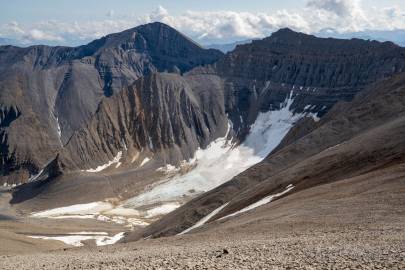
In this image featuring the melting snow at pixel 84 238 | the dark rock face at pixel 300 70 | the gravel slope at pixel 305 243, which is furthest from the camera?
the dark rock face at pixel 300 70

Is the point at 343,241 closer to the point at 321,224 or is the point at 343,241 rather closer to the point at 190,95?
the point at 321,224

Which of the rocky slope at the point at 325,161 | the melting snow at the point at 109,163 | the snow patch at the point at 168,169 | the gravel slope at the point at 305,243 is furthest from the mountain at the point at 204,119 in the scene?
the gravel slope at the point at 305,243

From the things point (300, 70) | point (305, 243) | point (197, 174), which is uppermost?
point (300, 70)

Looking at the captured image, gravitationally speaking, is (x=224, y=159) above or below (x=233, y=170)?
above

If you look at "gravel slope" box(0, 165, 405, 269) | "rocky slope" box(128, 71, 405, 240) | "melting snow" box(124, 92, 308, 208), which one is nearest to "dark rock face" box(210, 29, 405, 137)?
"melting snow" box(124, 92, 308, 208)

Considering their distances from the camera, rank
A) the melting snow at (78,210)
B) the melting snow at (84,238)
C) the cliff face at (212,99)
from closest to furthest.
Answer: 1. the melting snow at (84,238)
2. the melting snow at (78,210)
3. the cliff face at (212,99)

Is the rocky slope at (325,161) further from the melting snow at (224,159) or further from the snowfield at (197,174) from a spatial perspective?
the melting snow at (224,159)

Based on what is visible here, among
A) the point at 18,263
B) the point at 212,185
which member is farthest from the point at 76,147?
the point at 18,263

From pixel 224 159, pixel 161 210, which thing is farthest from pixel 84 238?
pixel 224 159

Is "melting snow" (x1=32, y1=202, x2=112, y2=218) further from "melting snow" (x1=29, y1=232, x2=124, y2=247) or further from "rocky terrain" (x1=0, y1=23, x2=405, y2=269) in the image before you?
"melting snow" (x1=29, y1=232, x2=124, y2=247)

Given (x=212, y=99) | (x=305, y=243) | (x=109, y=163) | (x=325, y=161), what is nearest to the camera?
(x=305, y=243)

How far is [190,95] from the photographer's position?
551ft

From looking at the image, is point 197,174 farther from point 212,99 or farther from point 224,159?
point 212,99

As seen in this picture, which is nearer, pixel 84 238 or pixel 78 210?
pixel 84 238
